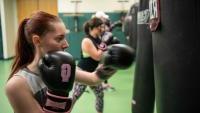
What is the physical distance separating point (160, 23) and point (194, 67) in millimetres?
277

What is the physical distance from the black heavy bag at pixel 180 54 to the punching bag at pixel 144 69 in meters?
0.58

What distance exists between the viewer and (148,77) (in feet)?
7.33

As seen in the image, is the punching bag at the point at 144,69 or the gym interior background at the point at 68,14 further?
the gym interior background at the point at 68,14

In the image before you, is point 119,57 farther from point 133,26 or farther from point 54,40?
point 133,26

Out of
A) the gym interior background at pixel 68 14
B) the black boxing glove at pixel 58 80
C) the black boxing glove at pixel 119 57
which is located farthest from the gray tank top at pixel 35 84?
the gym interior background at pixel 68 14

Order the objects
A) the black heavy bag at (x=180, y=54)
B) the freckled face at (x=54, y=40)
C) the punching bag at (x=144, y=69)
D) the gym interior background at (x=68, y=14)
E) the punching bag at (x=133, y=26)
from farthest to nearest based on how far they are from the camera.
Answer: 1. the gym interior background at (x=68, y=14)
2. the punching bag at (x=133, y=26)
3. the punching bag at (x=144, y=69)
4. the freckled face at (x=54, y=40)
5. the black heavy bag at (x=180, y=54)

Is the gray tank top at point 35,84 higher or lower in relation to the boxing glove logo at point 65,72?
lower

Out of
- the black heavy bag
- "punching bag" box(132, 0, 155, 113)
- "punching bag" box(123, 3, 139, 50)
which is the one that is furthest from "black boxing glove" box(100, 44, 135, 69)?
"punching bag" box(123, 3, 139, 50)

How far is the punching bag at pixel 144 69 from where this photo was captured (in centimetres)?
212

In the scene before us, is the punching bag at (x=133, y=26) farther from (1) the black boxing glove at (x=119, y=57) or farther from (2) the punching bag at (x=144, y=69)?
(1) the black boxing glove at (x=119, y=57)

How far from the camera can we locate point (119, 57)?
6.23 ft

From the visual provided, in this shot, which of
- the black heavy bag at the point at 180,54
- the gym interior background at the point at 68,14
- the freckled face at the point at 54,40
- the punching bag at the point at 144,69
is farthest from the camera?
the gym interior background at the point at 68,14

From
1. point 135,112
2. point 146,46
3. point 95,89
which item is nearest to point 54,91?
point 146,46

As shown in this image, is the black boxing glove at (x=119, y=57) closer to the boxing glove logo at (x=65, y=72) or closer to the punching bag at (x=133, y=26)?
the boxing glove logo at (x=65, y=72)
